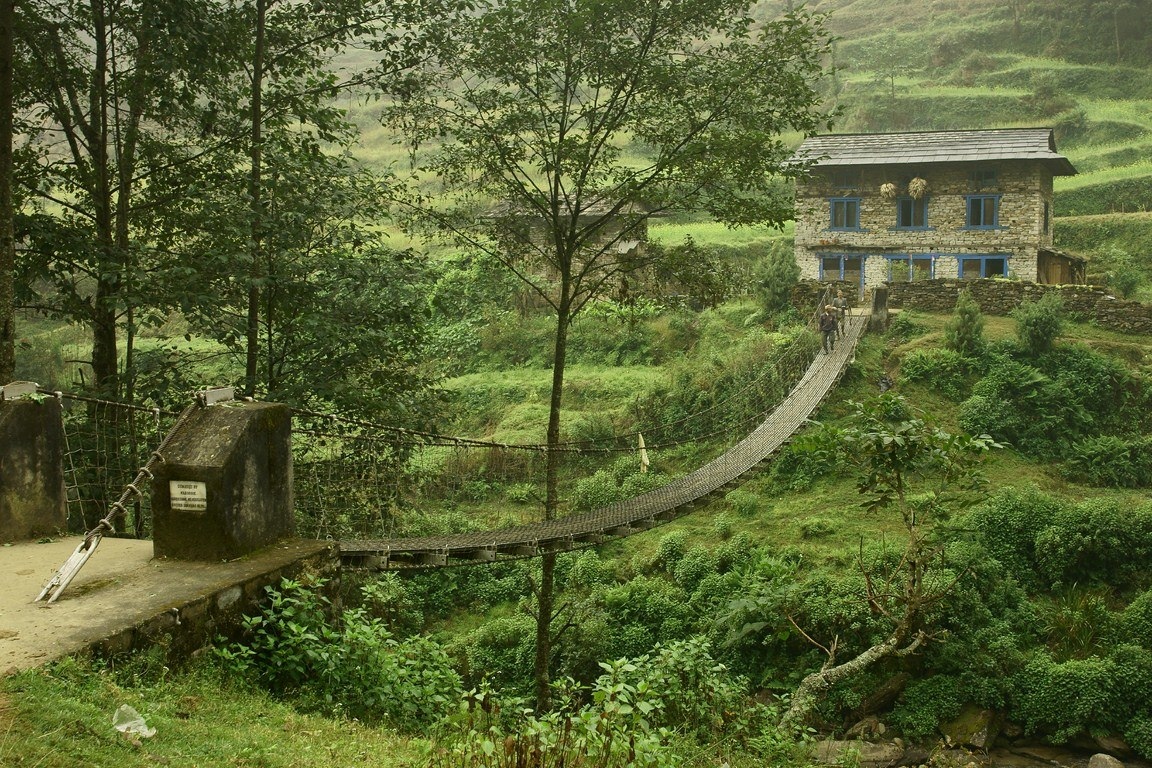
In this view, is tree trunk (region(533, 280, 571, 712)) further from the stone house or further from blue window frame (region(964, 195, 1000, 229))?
blue window frame (region(964, 195, 1000, 229))

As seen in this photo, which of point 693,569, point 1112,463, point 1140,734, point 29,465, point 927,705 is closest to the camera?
point 29,465

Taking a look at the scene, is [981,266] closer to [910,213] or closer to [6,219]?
[910,213]

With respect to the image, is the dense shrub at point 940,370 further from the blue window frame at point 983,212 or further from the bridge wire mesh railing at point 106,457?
the bridge wire mesh railing at point 106,457

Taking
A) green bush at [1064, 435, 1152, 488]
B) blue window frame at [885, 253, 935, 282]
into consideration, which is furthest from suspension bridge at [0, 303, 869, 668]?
blue window frame at [885, 253, 935, 282]

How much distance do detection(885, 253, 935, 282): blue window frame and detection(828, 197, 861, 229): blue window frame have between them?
1.18 meters

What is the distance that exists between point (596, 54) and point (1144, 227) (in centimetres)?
2045

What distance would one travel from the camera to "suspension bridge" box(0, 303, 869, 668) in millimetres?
4531

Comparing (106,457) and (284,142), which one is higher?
(284,142)

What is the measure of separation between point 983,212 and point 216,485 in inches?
825

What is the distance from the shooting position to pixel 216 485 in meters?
5.24

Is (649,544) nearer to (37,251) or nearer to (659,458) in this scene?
(659,458)

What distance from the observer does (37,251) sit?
8398mm

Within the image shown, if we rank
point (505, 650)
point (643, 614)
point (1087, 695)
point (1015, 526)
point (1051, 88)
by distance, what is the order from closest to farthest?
point (1087, 695) → point (1015, 526) → point (505, 650) → point (643, 614) → point (1051, 88)

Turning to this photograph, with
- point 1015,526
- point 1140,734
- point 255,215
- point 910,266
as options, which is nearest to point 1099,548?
point 1015,526
